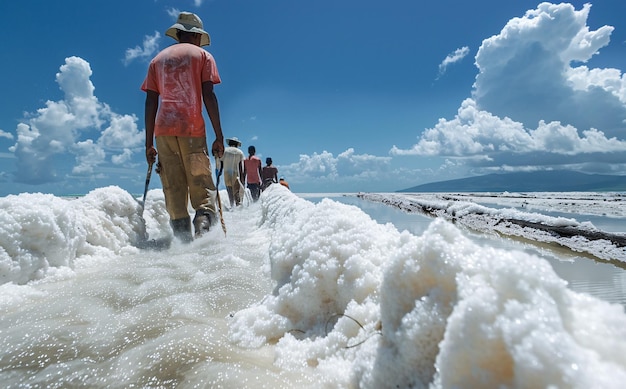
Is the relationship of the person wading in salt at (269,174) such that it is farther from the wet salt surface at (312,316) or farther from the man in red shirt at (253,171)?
the wet salt surface at (312,316)

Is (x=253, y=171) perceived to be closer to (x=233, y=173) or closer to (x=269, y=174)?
(x=269, y=174)

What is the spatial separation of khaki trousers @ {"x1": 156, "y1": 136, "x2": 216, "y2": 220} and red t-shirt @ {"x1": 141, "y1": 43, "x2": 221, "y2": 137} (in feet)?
0.42

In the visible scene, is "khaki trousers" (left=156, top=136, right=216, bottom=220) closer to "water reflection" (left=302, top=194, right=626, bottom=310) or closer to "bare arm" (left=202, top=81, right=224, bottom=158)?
"bare arm" (left=202, top=81, right=224, bottom=158)

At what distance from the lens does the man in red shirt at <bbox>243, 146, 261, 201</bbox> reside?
1188 centimetres

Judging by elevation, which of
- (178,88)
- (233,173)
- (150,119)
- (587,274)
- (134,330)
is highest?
(178,88)

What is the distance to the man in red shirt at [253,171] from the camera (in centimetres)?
1188

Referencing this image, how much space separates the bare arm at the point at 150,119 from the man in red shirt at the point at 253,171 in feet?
24.5

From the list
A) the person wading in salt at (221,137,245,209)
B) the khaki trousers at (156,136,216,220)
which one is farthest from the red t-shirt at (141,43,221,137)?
the person wading in salt at (221,137,245,209)

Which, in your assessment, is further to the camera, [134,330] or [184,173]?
[184,173]

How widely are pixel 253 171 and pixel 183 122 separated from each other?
8.15 metres

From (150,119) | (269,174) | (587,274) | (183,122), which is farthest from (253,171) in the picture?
(587,274)

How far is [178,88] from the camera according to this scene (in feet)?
12.5

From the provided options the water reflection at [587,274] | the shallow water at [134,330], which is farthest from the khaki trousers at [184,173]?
the water reflection at [587,274]

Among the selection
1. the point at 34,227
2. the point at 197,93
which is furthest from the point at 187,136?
the point at 34,227
